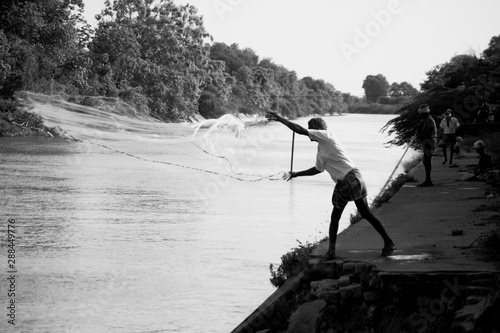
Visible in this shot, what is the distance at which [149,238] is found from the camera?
1862 centimetres

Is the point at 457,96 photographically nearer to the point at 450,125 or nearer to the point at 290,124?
the point at 450,125

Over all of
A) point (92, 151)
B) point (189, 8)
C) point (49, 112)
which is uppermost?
point (189, 8)

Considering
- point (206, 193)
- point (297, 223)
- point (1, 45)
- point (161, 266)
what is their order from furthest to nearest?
point (1, 45) → point (206, 193) → point (297, 223) → point (161, 266)

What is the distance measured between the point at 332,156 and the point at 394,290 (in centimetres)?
183

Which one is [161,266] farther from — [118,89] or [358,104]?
[358,104]

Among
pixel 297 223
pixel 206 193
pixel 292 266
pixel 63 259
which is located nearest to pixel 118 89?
pixel 206 193

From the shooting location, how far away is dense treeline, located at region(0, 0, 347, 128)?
53875mm

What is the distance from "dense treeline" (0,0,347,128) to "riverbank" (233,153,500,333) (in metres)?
32.1

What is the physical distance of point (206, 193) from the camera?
92.7 feet

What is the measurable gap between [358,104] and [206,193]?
484ft

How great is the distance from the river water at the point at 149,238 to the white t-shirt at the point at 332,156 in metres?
3.10

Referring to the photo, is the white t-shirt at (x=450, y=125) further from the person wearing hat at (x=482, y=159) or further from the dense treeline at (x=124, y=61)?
the dense treeline at (x=124, y=61)

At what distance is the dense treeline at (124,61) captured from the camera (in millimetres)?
53875

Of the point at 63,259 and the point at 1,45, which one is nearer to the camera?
the point at 63,259
